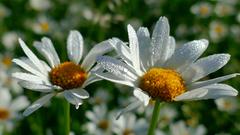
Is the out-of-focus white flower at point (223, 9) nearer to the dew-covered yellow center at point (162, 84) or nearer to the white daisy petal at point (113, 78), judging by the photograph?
the dew-covered yellow center at point (162, 84)

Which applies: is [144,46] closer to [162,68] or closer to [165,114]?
[162,68]

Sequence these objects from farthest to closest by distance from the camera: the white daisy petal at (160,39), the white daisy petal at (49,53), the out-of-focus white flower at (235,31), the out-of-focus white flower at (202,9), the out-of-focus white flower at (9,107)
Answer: the out-of-focus white flower at (202,9) → the out-of-focus white flower at (235,31) → the out-of-focus white flower at (9,107) → the white daisy petal at (49,53) → the white daisy petal at (160,39)

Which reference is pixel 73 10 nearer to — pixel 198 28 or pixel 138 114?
pixel 198 28

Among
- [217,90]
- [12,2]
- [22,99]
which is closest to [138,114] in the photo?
[22,99]

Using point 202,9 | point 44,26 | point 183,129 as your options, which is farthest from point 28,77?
point 202,9

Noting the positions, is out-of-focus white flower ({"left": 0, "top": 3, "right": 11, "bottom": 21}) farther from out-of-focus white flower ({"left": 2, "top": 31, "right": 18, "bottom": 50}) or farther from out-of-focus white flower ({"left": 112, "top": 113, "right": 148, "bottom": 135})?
out-of-focus white flower ({"left": 112, "top": 113, "right": 148, "bottom": 135})

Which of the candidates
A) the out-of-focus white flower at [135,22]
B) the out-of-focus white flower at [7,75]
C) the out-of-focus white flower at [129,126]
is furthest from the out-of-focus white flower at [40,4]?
the out-of-focus white flower at [129,126]
